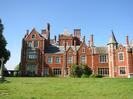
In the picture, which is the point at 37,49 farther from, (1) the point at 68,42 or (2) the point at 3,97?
(2) the point at 3,97

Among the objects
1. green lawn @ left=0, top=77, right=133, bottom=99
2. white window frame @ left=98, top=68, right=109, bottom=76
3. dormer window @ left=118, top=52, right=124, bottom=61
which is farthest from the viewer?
white window frame @ left=98, top=68, right=109, bottom=76

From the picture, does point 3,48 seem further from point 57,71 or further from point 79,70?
point 79,70

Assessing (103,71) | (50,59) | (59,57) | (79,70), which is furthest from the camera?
(50,59)

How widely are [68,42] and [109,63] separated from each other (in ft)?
52.2

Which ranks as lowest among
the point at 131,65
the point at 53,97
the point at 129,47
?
the point at 53,97

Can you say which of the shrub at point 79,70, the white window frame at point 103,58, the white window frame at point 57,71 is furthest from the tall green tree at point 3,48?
the white window frame at point 103,58

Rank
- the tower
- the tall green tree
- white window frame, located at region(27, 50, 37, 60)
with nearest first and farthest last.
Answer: the tower
the tall green tree
white window frame, located at region(27, 50, 37, 60)

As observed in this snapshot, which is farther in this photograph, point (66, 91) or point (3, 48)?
point (3, 48)

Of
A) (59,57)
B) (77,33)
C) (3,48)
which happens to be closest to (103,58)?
(59,57)

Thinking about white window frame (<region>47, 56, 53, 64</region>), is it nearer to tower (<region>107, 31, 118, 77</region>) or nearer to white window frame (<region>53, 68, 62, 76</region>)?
white window frame (<region>53, 68, 62, 76</region>)

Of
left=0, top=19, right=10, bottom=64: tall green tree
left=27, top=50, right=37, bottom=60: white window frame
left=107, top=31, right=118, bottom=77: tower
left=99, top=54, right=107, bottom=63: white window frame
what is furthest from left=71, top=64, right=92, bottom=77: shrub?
left=0, top=19, right=10, bottom=64: tall green tree

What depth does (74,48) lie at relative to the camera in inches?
2381

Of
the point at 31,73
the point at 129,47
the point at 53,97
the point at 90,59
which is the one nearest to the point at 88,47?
the point at 90,59

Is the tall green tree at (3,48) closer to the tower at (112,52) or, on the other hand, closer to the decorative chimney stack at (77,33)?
the decorative chimney stack at (77,33)
